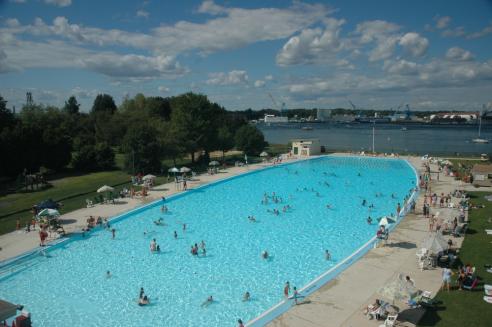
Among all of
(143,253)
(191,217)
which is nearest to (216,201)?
(191,217)

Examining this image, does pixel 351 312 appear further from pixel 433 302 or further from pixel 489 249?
pixel 489 249

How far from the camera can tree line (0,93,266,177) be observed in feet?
122

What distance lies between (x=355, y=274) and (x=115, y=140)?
50.3 m

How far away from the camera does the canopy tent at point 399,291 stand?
12344 mm

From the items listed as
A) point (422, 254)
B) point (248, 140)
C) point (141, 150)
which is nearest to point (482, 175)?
point (422, 254)

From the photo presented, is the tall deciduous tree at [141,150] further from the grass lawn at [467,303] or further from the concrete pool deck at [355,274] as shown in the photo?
the grass lawn at [467,303]

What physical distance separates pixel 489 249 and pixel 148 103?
202 ft

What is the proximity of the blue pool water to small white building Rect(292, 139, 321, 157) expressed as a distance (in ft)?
79.8

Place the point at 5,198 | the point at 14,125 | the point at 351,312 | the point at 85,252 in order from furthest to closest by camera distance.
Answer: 1. the point at 14,125
2. the point at 5,198
3. the point at 85,252
4. the point at 351,312

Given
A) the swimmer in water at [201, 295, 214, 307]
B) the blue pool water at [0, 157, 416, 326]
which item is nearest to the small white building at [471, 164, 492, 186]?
the blue pool water at [0, 157, 416, 326]

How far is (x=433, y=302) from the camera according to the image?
42.7 ft

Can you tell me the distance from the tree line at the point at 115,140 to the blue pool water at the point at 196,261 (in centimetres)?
906

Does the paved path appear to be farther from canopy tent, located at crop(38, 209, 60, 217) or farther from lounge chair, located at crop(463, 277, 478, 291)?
canopy tent, located at crop(38, 209, 60, 217)

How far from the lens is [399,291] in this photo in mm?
12445
